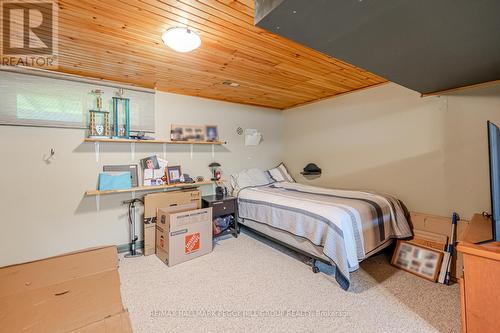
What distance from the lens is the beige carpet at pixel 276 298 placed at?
1711 mm

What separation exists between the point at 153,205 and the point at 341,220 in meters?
2.33

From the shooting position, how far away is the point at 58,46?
2002mm

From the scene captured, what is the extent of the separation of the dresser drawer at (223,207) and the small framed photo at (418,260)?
7.15ft

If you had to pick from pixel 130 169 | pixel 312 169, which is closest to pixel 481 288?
pixel 312 169

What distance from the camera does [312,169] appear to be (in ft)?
13.4

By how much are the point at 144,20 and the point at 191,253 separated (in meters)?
2.41

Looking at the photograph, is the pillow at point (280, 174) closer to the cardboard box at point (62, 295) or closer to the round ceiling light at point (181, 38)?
the round ceiling light at point (181, 38)

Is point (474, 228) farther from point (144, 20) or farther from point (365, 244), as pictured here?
point (144, 20)

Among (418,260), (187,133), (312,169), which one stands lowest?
(418,260)

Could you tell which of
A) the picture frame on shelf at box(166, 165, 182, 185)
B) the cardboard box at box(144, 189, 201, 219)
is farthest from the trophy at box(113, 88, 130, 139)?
the cardboard box at box(144, 189, 201, 219)

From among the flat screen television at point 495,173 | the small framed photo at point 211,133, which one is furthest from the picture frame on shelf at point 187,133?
the flat screen television at point 495,173

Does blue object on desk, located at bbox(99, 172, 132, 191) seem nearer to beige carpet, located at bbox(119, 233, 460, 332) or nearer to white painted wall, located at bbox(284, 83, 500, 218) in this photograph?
beige carpet, located at bbox(119, 233, 460, 332)

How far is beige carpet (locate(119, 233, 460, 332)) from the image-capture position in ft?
5.61

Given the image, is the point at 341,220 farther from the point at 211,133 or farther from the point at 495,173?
the point at 211,133
